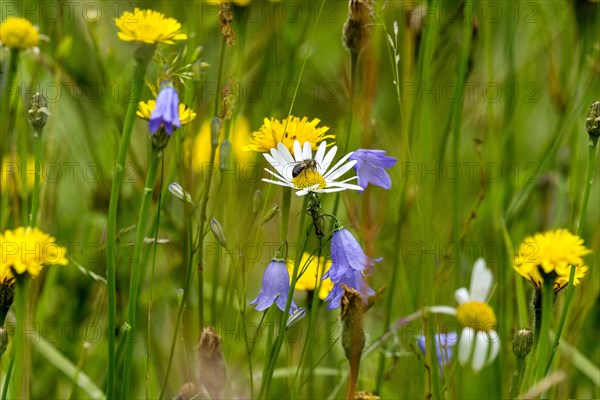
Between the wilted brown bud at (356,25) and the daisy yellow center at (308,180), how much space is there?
0.33 m

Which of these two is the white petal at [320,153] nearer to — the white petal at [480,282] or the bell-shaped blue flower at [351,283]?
the bell-shaped blue flower at [351,283]

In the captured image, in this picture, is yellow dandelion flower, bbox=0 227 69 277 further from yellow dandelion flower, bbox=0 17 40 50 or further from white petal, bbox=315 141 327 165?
yellow dandelion flower, bbox=0 17 40 50

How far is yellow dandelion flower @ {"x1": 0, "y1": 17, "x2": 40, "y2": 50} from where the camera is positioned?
53.6 inches

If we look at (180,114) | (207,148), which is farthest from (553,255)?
(207,148)

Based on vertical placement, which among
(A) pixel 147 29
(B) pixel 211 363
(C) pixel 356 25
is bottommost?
(B) pixel 211 363

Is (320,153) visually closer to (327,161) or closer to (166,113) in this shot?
(327,161)

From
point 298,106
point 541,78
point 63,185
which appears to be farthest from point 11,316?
point 541,78

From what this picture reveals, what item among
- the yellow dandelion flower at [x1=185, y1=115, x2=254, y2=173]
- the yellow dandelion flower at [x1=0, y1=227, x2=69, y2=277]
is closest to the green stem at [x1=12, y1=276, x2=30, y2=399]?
the yellow dandelion flower at [x1=0, y1=227, x2=69, y2=277]

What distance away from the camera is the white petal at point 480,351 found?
1350mm

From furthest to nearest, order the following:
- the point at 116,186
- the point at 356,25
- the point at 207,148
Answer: the point at 207,148
the point at 356,25
the point at 116,186

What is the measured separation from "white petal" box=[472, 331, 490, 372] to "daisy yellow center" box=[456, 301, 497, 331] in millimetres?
24

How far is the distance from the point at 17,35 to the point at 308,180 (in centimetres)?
63

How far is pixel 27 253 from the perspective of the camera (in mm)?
913

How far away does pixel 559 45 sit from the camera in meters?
2.46
